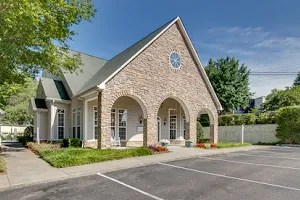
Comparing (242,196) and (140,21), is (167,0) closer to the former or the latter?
(140,21)

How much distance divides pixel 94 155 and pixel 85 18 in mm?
7202

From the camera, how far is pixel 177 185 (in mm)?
6387

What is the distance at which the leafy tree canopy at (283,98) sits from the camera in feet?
95.4

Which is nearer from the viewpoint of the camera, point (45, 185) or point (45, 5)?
point (45, 185)

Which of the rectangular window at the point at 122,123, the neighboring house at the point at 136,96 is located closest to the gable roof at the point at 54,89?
the neighboring house at the point at 136,96

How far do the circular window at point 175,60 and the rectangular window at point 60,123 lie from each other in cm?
935

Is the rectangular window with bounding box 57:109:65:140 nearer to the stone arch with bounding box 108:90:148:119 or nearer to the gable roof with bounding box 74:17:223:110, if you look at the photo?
the gable roof with bounding box 74:17:223:110

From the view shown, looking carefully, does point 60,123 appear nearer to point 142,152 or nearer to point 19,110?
point 142,152

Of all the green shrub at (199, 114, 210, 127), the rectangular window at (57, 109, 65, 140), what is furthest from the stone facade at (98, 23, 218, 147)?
the green shrub at (199, 114, 210, 127)

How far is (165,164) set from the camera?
966cm

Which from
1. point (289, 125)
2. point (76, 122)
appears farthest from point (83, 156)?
point (289, 125)

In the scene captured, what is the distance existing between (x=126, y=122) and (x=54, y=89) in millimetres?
6309

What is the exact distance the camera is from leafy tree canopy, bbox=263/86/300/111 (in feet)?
95.4

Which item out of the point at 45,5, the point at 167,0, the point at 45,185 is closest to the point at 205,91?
the point at 167,0
